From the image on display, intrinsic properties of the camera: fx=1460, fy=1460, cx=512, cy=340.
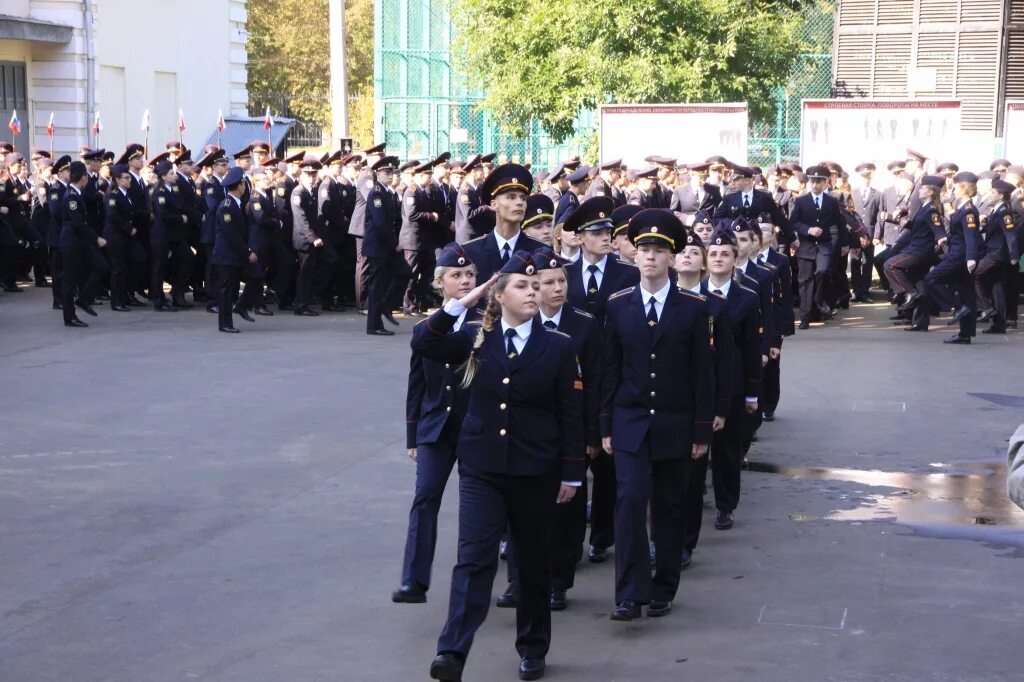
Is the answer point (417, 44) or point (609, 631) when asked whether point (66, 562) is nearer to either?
point (609, 631)

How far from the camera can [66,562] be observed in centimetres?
775

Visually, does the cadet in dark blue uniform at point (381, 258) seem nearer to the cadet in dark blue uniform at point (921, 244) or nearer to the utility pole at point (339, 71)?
the cadet in dark blue uniform at point (921, 244)

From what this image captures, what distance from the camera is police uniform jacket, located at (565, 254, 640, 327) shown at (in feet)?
27.2

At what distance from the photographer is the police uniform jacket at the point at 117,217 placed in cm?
1892

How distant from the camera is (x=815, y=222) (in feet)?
61.0

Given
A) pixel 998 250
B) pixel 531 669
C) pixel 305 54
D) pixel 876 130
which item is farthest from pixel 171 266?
pixel 305 54

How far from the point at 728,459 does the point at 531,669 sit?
2883mm

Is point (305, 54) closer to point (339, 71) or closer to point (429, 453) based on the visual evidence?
point (339, 71)

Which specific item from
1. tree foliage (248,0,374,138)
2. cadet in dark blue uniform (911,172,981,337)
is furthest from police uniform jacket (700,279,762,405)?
tree foliage (248,0,374,138)

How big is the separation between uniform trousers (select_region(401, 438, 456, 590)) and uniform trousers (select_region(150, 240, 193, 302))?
1310cm

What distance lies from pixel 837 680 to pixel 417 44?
95.7 feet

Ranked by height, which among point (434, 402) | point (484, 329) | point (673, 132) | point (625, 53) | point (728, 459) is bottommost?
point (728, 459)

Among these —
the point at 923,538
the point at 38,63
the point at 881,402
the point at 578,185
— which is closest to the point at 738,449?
the point at 923,538

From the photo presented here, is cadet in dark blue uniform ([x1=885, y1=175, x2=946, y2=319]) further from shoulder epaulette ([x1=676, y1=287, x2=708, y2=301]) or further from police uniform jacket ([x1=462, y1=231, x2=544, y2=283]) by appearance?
shoulder epaulette ([x1=676, y1=287, x2=708, y2=301])
